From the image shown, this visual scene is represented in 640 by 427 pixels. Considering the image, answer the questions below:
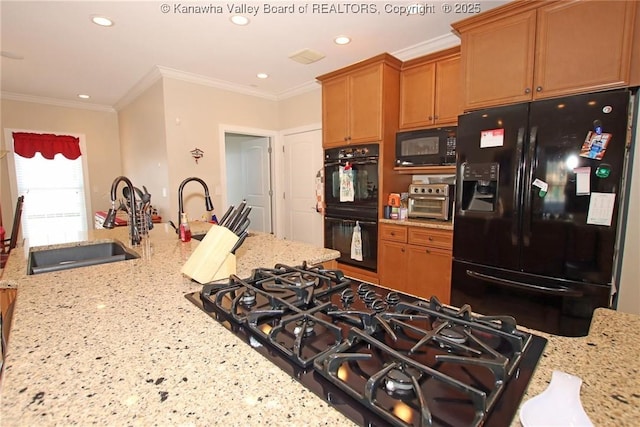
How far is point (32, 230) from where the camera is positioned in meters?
4.79

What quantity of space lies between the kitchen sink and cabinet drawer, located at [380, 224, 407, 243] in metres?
2.19

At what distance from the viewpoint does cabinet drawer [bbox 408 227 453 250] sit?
8.50 feet

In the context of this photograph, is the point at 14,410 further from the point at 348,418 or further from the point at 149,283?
the point at 149,283

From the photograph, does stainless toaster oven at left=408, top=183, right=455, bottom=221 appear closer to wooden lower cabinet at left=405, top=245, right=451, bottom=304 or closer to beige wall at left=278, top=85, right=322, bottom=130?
wooden lower cabinet at left=405, top=245, right=451, bottom=304

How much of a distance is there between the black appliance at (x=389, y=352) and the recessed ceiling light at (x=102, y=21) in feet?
8.79

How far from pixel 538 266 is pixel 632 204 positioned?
765 mm

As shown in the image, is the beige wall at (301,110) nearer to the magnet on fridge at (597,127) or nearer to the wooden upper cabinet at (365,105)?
the wooden upper cabinet at (365,105)

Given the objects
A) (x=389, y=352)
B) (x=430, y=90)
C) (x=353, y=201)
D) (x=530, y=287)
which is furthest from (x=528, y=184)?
(x=389, y=352)

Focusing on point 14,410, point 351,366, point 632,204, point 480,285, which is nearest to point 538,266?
point 480,285

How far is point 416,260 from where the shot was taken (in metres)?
2.82

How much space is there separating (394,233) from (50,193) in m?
5.49

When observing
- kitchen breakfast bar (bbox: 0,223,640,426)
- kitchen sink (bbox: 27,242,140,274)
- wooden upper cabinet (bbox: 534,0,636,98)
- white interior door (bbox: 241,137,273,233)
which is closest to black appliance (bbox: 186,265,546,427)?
kitchen breakfast bar (bbox: 0,223,640,426)

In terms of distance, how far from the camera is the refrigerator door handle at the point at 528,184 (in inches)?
77.5

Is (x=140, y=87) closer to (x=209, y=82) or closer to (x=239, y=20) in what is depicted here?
(x=209, y=82)
